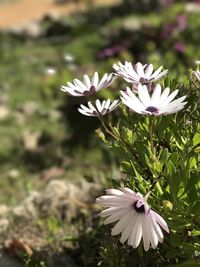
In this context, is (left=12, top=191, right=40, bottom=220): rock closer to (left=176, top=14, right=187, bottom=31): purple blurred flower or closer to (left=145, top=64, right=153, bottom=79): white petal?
(left=145, top=64, right=153, bottom=79): white petal

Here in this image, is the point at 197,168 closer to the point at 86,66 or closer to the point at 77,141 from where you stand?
the point at 77,141

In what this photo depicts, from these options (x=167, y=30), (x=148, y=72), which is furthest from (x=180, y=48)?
(x=148, y=72)

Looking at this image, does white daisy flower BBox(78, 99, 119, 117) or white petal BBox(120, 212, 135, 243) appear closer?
white petal BBox(120, 212, 135, 243)

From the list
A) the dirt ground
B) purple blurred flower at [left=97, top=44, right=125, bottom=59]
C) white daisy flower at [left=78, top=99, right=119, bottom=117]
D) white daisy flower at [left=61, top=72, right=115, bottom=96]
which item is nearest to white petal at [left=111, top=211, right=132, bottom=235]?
white daisy flower at [left=78, top=99, right=119, bottom=117]

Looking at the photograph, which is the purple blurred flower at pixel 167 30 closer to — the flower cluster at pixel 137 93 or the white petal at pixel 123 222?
the flower cluster at pixel 137 93

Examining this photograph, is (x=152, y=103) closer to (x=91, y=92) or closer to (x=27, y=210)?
(x=91, y=92)

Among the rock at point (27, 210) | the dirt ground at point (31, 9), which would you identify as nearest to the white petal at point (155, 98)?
the rock at point (27, 210)
